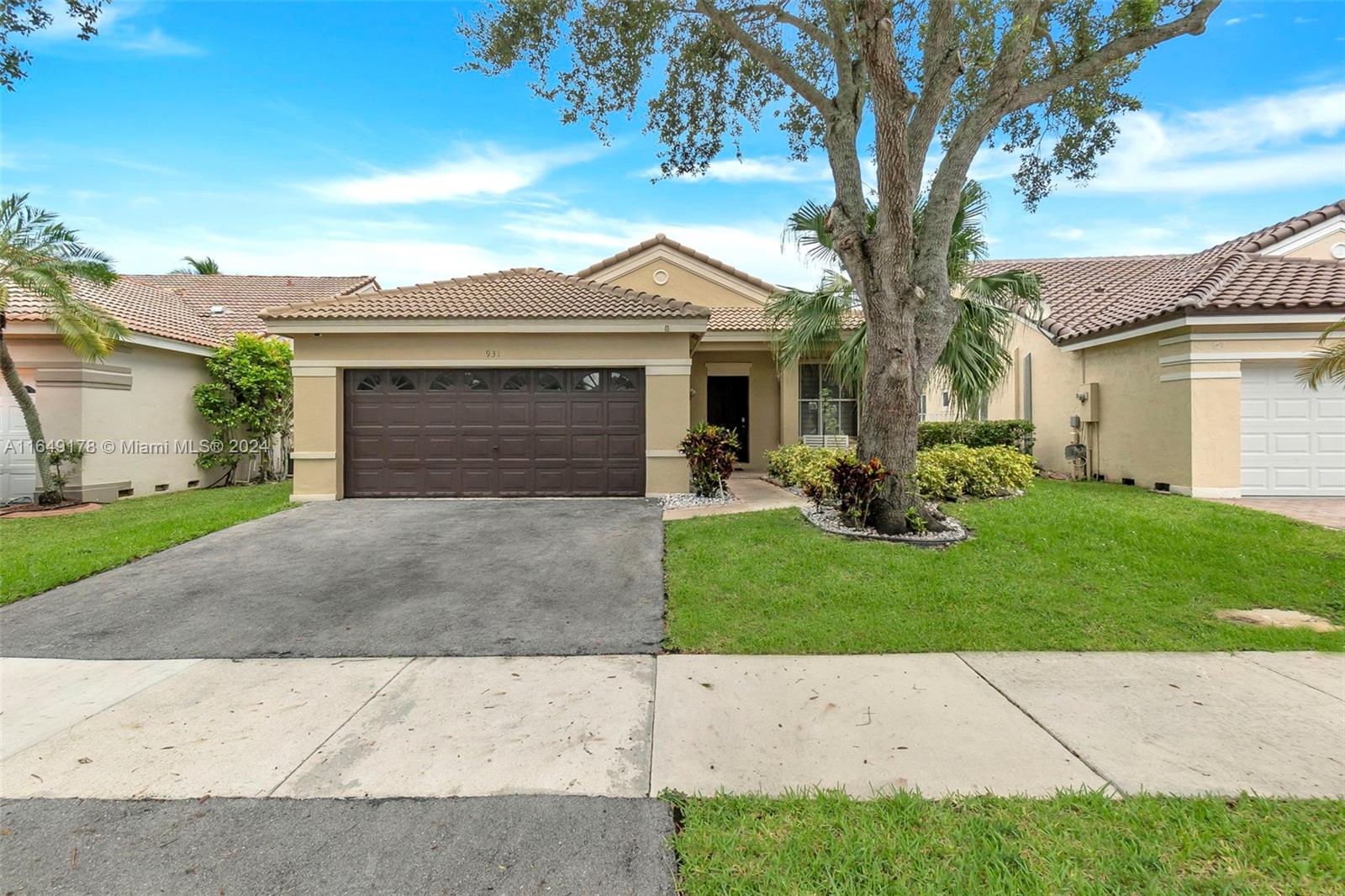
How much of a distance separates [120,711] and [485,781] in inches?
107

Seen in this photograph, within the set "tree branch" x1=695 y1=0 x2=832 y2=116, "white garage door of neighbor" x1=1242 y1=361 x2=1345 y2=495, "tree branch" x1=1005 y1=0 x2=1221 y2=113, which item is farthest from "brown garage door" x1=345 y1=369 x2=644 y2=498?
"white garage door of neighbor" x1=1242 y1=361 x2=1345 y2=495

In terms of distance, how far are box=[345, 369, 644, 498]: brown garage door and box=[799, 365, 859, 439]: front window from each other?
688 cm

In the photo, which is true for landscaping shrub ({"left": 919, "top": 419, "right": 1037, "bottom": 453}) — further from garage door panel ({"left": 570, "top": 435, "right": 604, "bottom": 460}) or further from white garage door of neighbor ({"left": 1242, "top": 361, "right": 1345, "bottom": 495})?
garage door panel ({"left": 570, "top": 435, "right": 604, "bottom": 460})

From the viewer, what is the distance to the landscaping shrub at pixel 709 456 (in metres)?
11.6

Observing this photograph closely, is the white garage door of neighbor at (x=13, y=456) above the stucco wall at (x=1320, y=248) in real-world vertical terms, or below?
below

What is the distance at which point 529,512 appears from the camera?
10.6 m

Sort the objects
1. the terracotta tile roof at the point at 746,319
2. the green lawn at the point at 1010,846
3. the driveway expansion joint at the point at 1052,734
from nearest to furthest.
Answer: the green lawn at the point at 1010,846, the driveway expansion joint at the point at 1052,734, the terracotta tile roof at the point at 746,319

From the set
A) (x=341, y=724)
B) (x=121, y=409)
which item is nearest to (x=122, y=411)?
(x=121, y=409)

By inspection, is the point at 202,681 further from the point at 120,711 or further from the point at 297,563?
the point at 297,563

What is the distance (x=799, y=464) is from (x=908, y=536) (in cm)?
482

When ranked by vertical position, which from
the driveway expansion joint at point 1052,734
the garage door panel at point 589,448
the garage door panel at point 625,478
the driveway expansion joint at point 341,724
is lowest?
the driveway expansion joint at point 341,724

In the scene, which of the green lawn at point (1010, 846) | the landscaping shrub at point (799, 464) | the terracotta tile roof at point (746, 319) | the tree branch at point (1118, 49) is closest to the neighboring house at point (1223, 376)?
the tree branch at point (1118, 49)

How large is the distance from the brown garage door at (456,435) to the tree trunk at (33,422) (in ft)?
18.2

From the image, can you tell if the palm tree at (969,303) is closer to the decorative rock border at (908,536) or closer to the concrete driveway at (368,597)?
the decorative rock border at (908,536)
